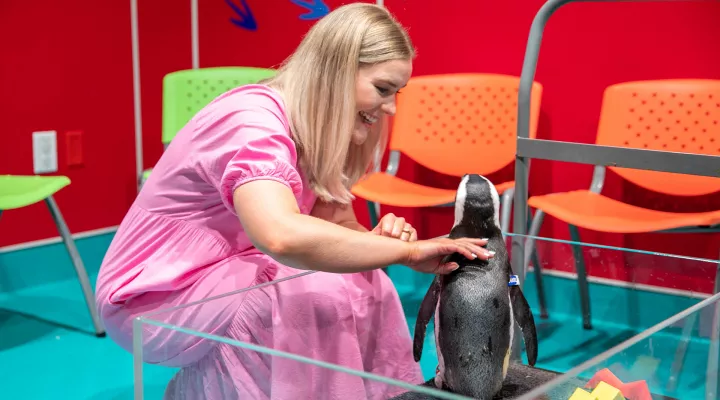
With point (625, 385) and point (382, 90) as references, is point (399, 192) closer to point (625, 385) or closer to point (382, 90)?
point (382, 90)

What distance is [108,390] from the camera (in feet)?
6.65

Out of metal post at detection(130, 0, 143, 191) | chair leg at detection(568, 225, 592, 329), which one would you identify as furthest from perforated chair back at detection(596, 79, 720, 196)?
metal post at detection(130, 0, 143, 191)

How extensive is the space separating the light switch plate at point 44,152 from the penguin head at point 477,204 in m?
2.11

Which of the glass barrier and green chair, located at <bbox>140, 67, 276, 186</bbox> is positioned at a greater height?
green chair, located at <bbox>140, 67, 276, 186</bbox>

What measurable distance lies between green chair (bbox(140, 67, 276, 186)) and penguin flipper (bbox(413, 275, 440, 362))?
5.50 ft

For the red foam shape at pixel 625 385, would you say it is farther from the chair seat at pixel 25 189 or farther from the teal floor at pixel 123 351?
the chair seat at pixel 25 189

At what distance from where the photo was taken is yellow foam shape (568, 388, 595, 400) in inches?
36.2

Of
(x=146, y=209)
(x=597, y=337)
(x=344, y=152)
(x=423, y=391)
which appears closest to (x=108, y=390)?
(x=146, y=209)

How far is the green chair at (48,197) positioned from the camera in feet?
7.44

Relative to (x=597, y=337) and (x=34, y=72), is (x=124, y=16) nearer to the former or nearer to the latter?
(x=34, y=72)

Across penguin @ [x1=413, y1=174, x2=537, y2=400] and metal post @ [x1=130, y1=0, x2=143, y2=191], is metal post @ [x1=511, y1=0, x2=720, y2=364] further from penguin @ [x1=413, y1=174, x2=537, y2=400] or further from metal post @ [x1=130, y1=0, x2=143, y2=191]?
metal post @ [x1=130, y1=0, x2=143, y2=191]

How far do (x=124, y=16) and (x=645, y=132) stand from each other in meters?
1.93

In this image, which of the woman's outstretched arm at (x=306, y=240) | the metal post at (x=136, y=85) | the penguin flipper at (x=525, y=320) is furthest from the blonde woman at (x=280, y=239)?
the metal post at (x=136, y=85)

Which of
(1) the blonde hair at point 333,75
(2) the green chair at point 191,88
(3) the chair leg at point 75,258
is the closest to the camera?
(1) the blonde hair at point 333,75
